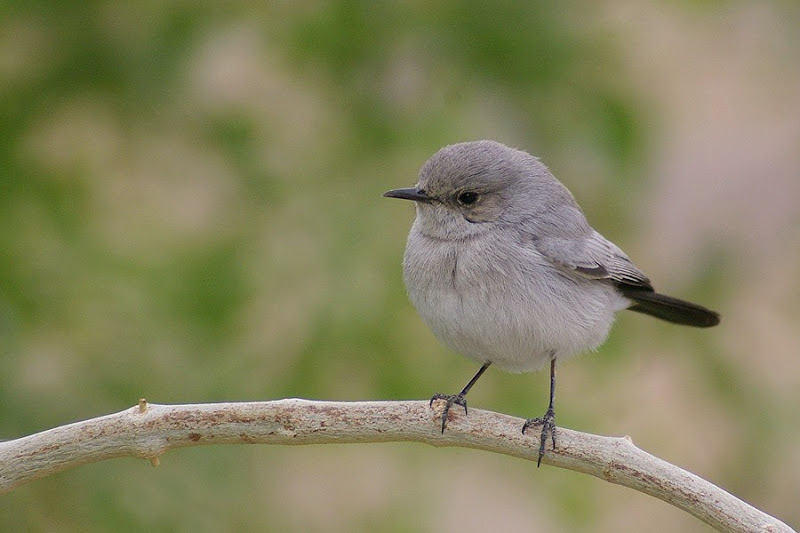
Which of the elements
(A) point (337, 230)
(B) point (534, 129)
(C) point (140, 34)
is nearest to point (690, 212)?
(B) point (534, 129)

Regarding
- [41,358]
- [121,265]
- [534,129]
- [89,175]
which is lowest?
[41,358]

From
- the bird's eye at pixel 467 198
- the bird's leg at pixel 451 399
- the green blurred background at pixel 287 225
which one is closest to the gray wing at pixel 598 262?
the bird's eye at pixel 467 198

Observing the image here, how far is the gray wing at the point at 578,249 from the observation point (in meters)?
3.96

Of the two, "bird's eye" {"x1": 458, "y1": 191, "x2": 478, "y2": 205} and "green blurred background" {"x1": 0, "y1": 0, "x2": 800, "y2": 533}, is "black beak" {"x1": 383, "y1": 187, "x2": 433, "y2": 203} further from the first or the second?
"green blurred background" {"x1": 0, "y1": 0, "x2": 800, "y2": 533}

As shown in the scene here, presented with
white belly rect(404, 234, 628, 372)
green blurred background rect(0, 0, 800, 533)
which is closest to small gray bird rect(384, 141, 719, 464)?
white belly rect(404, 234, 628, 372)

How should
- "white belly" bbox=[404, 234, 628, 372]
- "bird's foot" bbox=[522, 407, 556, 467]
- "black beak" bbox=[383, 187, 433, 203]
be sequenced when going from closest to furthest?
"bird's foot" bbox=[522, 407, 556, 467], "white belly" bbox=[404, 234, 628, 372], "black beak" bbox=[383, 187, 433, 203]

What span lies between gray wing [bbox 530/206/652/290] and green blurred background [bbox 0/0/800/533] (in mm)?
475

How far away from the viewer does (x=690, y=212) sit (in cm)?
706

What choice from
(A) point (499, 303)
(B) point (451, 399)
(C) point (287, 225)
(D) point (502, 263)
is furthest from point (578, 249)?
(C) point (287, 225)

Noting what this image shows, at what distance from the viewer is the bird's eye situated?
3.92 metres

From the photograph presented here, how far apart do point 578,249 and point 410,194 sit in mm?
704

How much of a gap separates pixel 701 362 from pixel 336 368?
1797 mm

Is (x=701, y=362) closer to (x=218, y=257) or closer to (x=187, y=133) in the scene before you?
(x=218, y=257)

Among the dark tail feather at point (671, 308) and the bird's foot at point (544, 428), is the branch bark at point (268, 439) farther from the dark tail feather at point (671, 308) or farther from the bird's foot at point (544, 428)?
the dark tail feather at point (671, 308)
